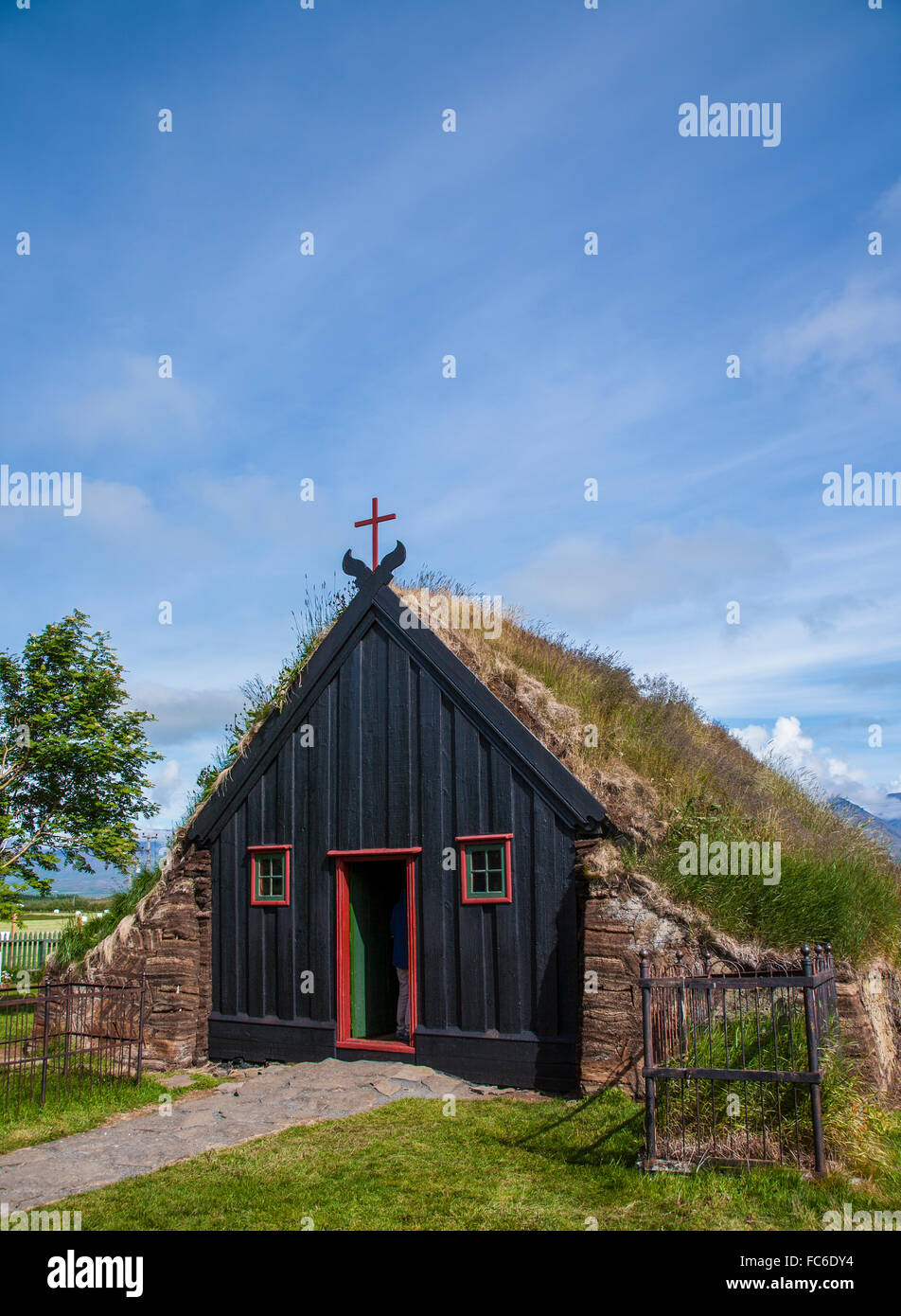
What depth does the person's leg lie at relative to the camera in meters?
13.6

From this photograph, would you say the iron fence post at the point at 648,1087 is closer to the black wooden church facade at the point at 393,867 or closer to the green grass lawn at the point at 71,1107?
the black wooden church facade at the point at 393,867

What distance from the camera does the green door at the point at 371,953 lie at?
1391 cm

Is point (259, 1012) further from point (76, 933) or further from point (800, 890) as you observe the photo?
point (800, 890)

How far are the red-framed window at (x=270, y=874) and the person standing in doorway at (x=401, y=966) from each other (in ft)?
5.46

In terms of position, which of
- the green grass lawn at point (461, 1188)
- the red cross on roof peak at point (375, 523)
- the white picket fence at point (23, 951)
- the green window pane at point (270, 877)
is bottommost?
the white picket fence at point (23, 951)

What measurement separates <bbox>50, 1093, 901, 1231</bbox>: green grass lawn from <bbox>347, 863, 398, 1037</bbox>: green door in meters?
4.03

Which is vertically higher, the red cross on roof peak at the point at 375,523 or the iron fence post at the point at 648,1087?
the red cross on roof peak at the point at 375,523

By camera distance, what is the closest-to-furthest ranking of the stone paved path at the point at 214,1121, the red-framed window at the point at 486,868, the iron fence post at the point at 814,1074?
Answer: the iron fence post at the point at 814,1074
the stone paved path at the point at 214,1121
the red-framed window at the point at 486,868

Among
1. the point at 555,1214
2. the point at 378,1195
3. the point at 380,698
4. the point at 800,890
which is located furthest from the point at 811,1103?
the point at 380,698

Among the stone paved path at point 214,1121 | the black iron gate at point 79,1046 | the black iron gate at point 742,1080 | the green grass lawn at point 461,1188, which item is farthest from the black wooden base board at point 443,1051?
the black iron gate at point 742,1080

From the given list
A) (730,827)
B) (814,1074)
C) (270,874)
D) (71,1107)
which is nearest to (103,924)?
(270,874)

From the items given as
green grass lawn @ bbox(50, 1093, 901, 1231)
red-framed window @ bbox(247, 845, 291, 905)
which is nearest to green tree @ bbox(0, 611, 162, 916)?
Answer: red-framed window @ bbox(247, 845, 291, 905)

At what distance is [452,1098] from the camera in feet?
36.2

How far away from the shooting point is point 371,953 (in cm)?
1437
